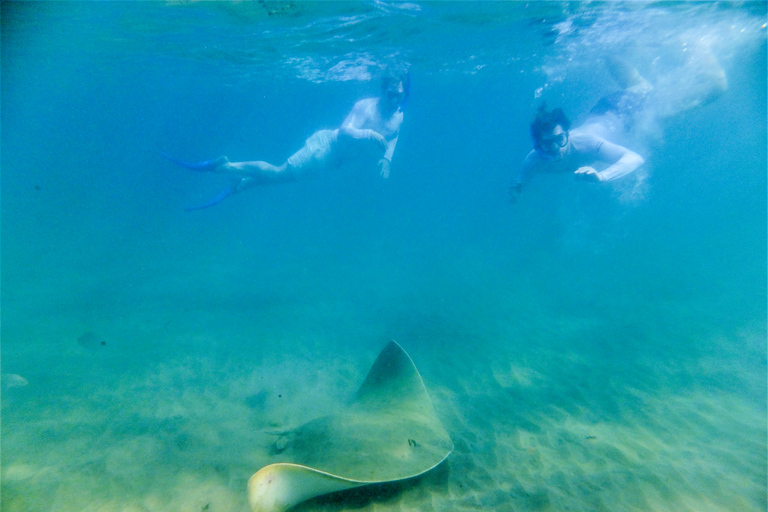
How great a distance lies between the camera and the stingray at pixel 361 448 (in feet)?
7.18

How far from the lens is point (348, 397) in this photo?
5539 mm

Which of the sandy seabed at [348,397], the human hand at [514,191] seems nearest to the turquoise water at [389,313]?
the sandy seabed at [348,397]

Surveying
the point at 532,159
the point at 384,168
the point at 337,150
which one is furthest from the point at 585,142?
the point at 337,150

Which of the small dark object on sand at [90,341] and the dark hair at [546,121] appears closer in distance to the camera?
the dark hair at [546,121]

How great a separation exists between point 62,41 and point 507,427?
2543cm

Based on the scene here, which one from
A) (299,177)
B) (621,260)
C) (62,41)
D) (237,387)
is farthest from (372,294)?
(62,41)

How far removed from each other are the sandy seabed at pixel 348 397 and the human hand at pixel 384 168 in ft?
14.6

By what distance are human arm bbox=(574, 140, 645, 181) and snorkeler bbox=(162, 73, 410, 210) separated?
486 centimetres

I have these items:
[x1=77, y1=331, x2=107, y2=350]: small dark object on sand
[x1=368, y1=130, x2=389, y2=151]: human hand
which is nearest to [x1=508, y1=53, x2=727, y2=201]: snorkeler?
[x1=368, y1=130, x2=389, y2=151]: human hand

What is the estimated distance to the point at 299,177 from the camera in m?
10.4

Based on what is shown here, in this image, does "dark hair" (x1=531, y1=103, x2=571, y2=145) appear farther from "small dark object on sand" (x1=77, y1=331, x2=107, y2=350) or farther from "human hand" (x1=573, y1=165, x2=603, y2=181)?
"small dark object on sand" (x1=77, y1=331, x2=107, y2=350)

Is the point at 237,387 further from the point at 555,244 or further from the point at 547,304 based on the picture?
the point at 555,244

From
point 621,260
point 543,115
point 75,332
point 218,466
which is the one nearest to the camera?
point 218,466

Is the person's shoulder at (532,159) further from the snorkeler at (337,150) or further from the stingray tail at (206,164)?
the stingray tail at (206,164)
